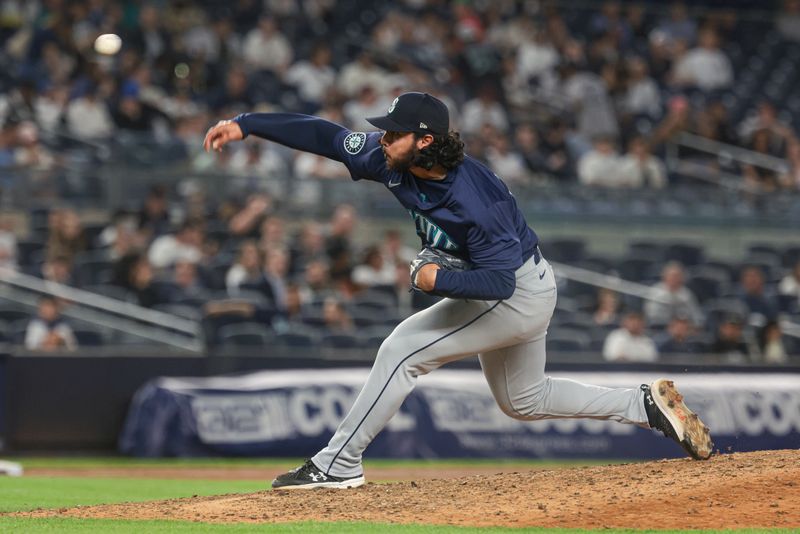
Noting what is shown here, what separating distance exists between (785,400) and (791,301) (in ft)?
9.25

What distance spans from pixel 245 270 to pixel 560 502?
7898mm

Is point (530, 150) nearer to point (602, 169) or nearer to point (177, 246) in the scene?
point (602, 169)

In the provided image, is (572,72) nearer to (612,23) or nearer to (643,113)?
(643,113)

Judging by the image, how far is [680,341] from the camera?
14.4m

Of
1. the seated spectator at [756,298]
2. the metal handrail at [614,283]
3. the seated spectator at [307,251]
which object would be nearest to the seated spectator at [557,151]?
the metal handrail at [614,283]

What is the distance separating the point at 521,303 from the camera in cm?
648

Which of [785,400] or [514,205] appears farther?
[785,400]

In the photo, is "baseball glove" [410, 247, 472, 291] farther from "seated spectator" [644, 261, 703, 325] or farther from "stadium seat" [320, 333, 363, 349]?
"seated spectator" [644, 261, 703, 325]

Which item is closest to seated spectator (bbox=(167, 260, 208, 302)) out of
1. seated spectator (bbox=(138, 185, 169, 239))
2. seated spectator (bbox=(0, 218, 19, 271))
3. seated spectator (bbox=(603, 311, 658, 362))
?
seated spectator (bbox=(138, 185, 169, 239))

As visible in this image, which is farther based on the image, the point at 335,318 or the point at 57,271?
the point at 335,318

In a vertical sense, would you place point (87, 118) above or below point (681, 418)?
above

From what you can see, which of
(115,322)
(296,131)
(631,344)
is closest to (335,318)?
(115,322)

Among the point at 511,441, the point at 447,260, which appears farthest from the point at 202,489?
the point at 511,441

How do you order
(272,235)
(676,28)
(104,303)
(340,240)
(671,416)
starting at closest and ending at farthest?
(671,416) < (104,303) < (272,235) < (340,240) < (676,28)
